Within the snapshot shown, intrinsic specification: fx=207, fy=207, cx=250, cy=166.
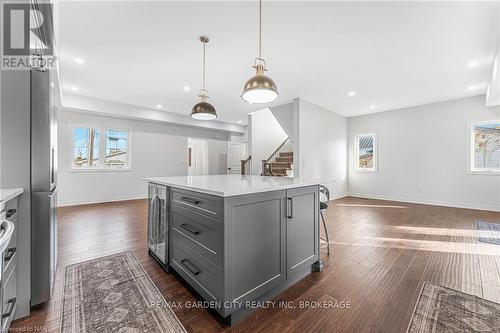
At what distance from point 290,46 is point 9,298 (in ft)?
12.6

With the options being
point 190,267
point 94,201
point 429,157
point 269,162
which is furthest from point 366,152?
point 94,201

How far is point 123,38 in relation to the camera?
113 inches

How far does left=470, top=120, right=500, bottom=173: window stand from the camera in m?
4.98

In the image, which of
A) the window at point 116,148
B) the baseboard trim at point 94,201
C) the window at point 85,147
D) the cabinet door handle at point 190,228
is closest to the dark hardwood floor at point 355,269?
the cabinet door handle at point 190,228

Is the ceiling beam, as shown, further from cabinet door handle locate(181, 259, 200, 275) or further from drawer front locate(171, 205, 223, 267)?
cabinet door handle locate(181, 259, 200, 275)

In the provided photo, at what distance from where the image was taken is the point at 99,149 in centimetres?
600

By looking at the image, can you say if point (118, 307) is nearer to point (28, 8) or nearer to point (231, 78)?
point (28, 8)

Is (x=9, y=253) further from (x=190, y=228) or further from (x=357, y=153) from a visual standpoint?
(x=357, y=153)

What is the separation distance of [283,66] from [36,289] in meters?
4.11

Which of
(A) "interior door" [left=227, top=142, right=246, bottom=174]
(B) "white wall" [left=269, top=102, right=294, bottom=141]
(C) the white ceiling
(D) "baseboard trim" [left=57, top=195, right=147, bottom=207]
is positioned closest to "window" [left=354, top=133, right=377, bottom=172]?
(C) the white ceiling

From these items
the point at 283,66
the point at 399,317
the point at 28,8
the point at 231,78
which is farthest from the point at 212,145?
the point at 399,317

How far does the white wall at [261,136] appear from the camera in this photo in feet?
23.0

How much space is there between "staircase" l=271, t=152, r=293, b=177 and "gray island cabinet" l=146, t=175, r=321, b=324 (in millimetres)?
4697

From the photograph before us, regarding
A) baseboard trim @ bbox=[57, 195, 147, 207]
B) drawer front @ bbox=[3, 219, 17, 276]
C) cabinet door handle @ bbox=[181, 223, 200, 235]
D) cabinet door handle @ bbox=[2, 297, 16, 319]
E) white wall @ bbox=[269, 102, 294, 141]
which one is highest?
white wall @ bbox=[269, 102, 294, 141]
